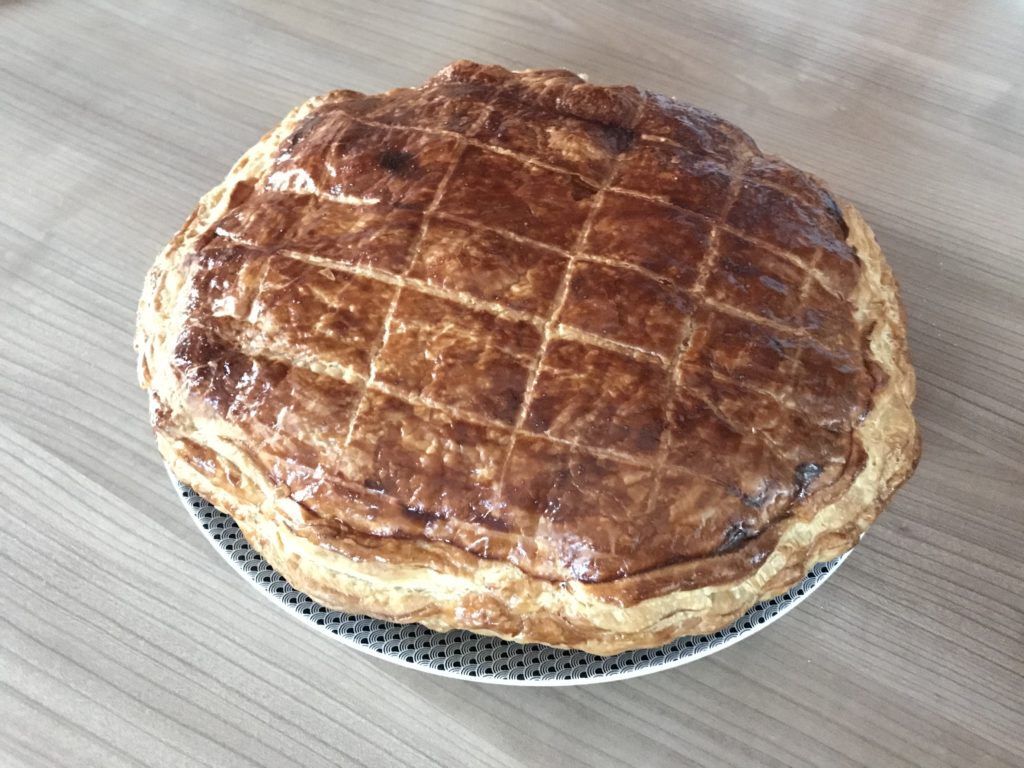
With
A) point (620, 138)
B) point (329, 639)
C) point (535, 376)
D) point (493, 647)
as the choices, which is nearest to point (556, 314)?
point (535, 376)

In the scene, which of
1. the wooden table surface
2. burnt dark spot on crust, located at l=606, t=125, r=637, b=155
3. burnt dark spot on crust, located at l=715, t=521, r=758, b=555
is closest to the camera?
burnt dark spot on crust, located at l=715, t=521, r=758, b=555

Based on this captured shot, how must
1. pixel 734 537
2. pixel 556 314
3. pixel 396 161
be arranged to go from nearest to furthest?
pixel 734 537 < pixel 556 314 < pixel 396 161

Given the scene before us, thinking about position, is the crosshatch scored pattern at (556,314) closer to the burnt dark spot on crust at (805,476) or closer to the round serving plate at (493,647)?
the burnt dark spot on crust at (805,476)

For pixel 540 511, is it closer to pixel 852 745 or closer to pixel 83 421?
pixel 852 745

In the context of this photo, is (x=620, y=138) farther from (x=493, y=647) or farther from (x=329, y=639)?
Answer: (x=329, y=639)

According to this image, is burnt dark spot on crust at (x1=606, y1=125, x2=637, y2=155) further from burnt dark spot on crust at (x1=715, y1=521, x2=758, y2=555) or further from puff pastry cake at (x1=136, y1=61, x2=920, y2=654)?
burnt dark spot on crust at (x1=715, y1=521, x2=758, y2=555)

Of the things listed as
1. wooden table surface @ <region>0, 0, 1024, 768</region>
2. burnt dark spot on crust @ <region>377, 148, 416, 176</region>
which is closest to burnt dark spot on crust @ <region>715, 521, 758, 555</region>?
wooden table surface @ <region>0, 0, 1024, 768</region>
